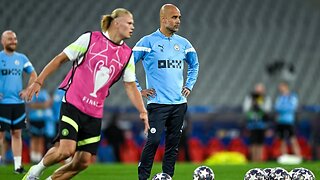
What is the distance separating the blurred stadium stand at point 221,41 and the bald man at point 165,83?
12341 millimetres

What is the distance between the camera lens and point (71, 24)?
25938 millimetres

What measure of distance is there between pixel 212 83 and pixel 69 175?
1721 cm

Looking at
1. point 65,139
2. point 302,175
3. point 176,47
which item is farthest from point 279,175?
point 65,139

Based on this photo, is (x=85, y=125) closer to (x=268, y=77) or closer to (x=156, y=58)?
(x=156, y=58)

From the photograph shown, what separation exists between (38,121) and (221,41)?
9.48m

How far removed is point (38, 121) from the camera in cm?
1992

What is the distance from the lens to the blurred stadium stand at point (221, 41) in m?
23.8

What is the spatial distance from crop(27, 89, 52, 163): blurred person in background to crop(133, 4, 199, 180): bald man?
9434 mm

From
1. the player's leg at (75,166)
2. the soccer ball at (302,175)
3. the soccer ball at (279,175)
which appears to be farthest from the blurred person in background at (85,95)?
the soccer ball at (302,175)

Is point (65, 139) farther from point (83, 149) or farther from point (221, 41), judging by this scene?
point (221, 41)

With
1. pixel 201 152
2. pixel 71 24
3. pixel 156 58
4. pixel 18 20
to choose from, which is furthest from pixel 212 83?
pixel 156 58

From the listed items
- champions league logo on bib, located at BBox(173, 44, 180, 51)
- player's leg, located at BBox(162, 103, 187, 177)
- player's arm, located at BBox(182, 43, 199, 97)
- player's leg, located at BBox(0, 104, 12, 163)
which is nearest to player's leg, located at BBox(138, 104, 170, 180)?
player's leg, located at BBox(162, 103, 187, 177)

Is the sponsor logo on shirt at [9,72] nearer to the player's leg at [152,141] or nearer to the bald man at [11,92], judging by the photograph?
the bald man at [11,92]

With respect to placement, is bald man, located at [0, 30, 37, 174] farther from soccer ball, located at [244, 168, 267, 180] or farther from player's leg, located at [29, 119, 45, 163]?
player's leg, located at [29, 119, 45, 163]
